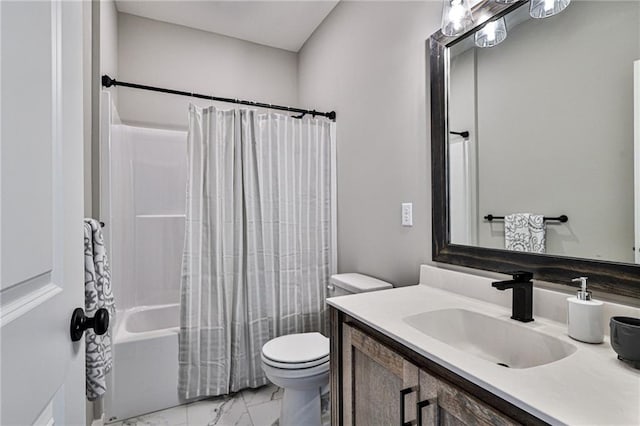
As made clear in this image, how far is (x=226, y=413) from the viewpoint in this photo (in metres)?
1.86

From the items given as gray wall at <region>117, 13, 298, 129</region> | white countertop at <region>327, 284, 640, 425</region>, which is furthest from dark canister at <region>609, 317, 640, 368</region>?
gray wall at <region>117, 13, 298, 129</region>

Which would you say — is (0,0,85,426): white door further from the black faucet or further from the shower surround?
the shower surround

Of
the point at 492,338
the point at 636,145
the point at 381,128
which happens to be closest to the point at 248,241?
the point at 381,128

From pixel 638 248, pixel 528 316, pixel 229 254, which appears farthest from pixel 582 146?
pixel 229 254

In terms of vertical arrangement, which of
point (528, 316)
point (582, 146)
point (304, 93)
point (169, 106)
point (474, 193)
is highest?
point (304, 93)

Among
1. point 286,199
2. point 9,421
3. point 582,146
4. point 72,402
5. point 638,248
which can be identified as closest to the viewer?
point 9,421

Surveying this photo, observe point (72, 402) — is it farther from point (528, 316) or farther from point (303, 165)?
point (303, 165)

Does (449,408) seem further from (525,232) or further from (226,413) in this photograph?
(226,413)

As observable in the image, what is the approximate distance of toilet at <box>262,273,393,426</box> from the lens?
1.54 m

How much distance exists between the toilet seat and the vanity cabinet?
1.09 ft

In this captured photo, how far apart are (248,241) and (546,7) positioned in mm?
1790

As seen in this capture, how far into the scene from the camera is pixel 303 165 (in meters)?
2.22

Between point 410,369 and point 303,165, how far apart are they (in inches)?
62.3

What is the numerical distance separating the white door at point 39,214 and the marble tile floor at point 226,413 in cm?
126
